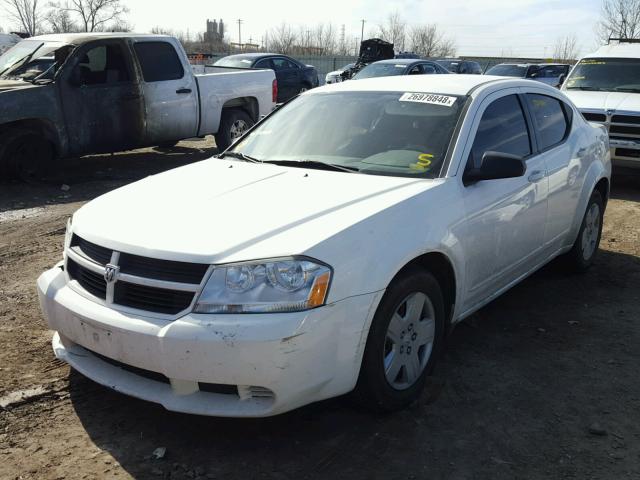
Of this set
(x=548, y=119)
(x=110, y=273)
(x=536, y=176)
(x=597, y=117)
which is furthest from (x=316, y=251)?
(x=597, y=117)

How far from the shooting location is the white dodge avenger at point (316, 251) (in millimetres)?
2793

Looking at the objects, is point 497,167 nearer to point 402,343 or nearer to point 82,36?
point 402,343

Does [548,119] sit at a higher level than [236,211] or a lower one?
higher

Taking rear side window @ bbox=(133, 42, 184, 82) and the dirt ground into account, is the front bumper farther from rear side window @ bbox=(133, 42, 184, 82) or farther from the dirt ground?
rear side window @ bbox=(133, 42, 184, 82)

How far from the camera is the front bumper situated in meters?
2.72

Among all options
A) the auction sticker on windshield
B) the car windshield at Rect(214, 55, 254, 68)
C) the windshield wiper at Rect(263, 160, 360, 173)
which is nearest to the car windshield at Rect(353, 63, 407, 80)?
the car windshield at Rect(214, 55, 254, 68)

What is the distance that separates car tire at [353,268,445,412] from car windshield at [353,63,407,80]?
1307cm

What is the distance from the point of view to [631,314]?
15.9 feet

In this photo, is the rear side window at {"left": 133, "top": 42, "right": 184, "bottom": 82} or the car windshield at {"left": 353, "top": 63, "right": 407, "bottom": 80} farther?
the car windshield at {"left": 353, "top": 63, "right": 407, "bottom": 80}

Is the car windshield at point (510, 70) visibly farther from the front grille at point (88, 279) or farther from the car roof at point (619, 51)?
the front grille at point (88, 279)

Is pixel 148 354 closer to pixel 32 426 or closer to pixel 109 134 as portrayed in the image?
pixel 32 426

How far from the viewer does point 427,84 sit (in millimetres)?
4406

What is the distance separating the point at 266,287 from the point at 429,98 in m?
1.99

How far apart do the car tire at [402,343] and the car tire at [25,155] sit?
7036 millimetres
